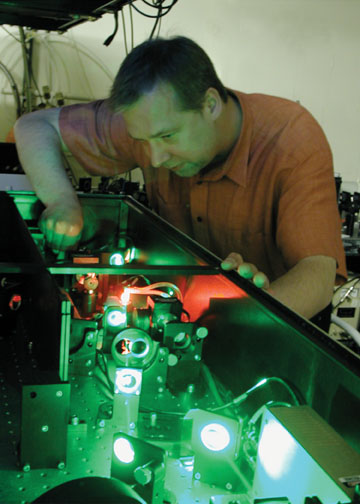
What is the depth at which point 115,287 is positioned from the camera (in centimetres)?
125

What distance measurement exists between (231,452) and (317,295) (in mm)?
550

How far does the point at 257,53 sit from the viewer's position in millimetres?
3225

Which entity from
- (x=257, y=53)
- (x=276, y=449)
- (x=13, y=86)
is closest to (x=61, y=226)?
(x=276, y=449)

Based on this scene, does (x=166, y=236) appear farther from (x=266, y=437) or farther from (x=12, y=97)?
(x=12, y=97)

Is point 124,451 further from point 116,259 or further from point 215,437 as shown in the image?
point 116,259

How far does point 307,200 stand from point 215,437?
0.74 metres

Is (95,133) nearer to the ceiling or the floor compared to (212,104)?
nearer to the floor

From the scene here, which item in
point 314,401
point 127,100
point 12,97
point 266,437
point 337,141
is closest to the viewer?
A: point 266,437

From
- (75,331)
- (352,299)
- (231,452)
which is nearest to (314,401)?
(231,452)

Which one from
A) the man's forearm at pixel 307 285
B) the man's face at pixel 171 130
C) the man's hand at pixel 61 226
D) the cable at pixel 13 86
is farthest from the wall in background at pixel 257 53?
the man's forearm at pixel 307 285

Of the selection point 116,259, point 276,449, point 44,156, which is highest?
point 44,156

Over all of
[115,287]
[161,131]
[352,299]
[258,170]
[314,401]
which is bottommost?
[352,299]

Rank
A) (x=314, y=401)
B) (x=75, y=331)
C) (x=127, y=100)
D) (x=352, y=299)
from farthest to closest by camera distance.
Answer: (x=352, y=299) < (x=127, y=100) < (x=75, y=331) < (x=314, y=401)

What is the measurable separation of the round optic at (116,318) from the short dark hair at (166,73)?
480 mm
